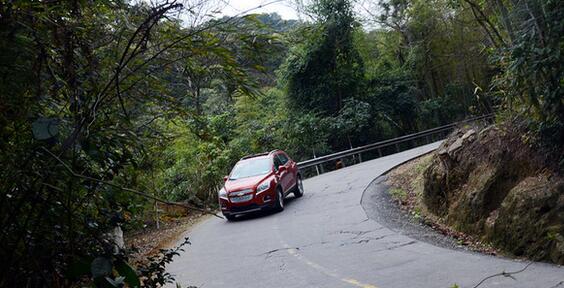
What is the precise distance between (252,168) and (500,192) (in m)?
8.43

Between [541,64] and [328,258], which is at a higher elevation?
[541,64]

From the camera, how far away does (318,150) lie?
31.2 metres

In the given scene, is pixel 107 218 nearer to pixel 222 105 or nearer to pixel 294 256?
pixel 294 256

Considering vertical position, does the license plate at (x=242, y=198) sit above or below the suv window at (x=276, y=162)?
below

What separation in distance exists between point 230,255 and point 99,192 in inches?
291

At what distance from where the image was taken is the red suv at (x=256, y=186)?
48.4ft

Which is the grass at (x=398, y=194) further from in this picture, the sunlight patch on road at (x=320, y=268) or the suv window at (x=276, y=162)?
the sunlight patch on road at (x=320, y=268)

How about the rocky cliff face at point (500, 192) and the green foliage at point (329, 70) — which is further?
the green foliage at point (329, 70)

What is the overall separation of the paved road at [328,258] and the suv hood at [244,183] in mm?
1018

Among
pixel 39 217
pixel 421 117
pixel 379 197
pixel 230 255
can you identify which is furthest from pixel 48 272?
pixel 421 117

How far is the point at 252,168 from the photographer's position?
16.2 meters

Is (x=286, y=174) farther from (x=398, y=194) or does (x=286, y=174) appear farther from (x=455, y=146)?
(x=455, y=146)

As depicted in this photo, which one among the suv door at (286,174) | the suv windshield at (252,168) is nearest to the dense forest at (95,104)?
the suv windshield at (252,168)

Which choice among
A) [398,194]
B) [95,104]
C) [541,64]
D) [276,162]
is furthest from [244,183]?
[95,104]
